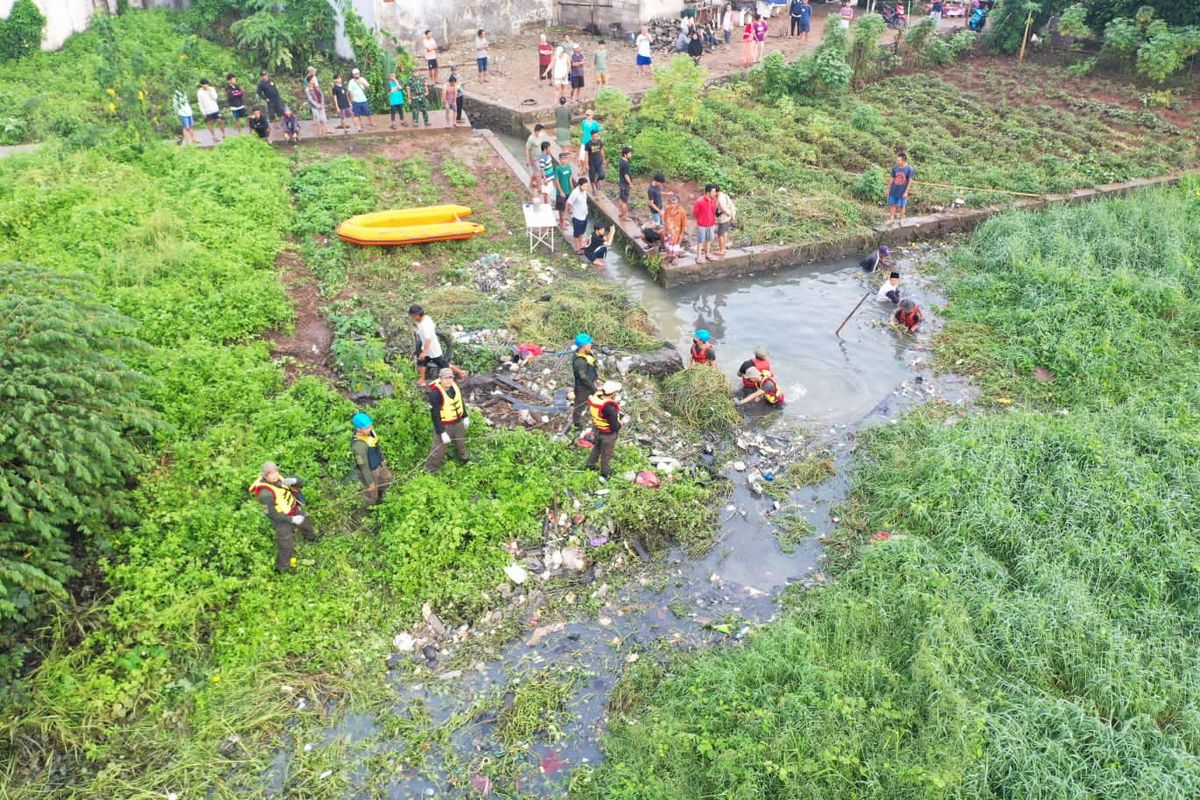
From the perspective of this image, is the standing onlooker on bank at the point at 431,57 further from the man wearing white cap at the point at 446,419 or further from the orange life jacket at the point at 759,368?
the man wearing white cap at the point at 446,419

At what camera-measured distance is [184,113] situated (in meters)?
16.3

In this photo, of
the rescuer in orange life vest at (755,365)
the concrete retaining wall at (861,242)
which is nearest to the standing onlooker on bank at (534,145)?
the concrete retaining wall at (861,242)

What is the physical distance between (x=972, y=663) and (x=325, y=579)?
5.97m

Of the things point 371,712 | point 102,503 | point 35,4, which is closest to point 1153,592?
point 371,712

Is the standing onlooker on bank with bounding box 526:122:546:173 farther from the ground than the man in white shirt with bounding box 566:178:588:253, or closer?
farther from the ground

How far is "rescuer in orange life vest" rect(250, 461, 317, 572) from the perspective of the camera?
25.6 ft

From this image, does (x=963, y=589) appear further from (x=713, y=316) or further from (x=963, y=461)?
(x=713, y=316)

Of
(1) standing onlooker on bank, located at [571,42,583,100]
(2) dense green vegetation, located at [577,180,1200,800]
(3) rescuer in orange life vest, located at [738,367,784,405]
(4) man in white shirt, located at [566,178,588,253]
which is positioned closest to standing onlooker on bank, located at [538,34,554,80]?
(1) standing onlooker on bank, located at [571,42,583,100]

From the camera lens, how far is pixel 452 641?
305 inches

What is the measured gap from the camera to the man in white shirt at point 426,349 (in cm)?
1005

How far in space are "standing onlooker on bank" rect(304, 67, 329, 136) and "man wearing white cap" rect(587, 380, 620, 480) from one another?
38.1 feet

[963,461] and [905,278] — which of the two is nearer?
[963,461]

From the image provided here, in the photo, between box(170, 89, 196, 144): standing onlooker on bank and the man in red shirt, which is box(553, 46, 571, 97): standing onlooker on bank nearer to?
the man in red shirt

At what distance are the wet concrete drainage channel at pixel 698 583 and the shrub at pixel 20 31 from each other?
1725 cm
